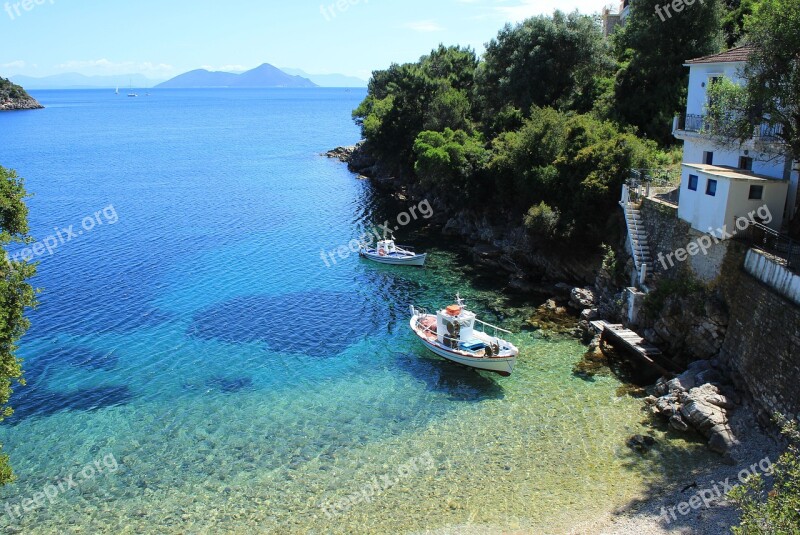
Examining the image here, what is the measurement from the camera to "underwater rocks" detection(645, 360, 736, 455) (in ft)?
69.9

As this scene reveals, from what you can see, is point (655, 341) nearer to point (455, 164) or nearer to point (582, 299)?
point (582, 299)

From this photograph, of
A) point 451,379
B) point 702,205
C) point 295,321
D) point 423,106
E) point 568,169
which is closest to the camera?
point 702,205

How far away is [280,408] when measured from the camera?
85.9 feet

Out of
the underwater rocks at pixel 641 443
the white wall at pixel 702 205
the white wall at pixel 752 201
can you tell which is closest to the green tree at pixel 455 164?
the white wall at pixel 702 205

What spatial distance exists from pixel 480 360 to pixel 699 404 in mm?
9649

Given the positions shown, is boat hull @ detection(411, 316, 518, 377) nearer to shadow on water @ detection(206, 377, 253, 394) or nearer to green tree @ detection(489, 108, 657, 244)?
shadow on water @ detection(206, 377, 253, 394)

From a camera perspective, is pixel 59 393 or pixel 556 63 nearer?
pixel 59 393

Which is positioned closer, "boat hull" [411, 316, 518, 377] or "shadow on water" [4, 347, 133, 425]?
"shadow on water" [4, 347, 133, 425]

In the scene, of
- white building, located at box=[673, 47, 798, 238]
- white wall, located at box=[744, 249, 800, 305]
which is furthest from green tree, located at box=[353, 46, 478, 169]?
white wall, located at box=[744, 249, 800, 305]

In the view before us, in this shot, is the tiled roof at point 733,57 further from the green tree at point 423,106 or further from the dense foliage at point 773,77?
the green tree at point 423,106

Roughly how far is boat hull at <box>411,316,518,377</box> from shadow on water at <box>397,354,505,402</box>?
1.47 ft

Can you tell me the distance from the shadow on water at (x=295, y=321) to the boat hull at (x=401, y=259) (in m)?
6.91

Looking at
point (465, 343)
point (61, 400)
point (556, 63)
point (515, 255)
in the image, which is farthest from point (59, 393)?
point (556, 63)

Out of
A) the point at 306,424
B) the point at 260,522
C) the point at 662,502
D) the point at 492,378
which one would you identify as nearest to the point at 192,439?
the point at 306,424
